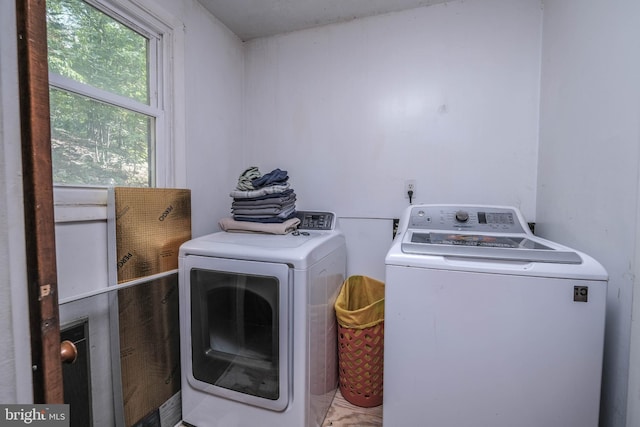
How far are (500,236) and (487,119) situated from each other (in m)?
0.77

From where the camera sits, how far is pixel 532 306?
0.85 meters

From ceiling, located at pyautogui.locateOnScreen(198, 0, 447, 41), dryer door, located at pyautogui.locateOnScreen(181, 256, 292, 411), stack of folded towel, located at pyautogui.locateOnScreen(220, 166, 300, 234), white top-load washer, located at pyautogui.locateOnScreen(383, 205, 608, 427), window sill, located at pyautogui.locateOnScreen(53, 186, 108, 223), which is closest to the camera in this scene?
white top-load washer, located at pyautogui.locateOnScreen(383, 205, 608, 427)

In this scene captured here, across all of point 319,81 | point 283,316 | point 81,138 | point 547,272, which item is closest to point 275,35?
point 319,81

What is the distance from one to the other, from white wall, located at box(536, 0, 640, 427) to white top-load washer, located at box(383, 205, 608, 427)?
0.43 feet

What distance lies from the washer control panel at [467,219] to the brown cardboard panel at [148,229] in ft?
4.12

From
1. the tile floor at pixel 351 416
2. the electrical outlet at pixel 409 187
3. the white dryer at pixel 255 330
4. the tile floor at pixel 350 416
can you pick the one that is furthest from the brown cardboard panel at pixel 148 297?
the electrical outlet at pixel 409 187

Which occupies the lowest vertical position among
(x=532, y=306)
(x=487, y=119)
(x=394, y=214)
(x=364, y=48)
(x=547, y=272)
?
(x=532, y=306)

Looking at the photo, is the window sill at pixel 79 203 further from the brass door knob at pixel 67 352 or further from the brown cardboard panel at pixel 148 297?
the brass door knob at pixel 67 352

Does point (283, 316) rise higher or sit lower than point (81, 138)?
lower

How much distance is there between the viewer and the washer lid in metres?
0.92

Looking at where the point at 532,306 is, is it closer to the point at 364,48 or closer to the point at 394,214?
the point at 394,214

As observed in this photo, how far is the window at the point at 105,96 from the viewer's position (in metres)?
1.08

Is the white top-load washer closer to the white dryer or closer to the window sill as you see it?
the white dryer

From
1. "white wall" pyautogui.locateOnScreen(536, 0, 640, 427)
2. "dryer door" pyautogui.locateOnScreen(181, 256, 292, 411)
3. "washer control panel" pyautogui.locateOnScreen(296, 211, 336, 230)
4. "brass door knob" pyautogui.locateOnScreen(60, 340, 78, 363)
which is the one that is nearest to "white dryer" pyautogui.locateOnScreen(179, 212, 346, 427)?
"dryer door" pyautogui.locateOnScreen(181, 256, 292, 411)
